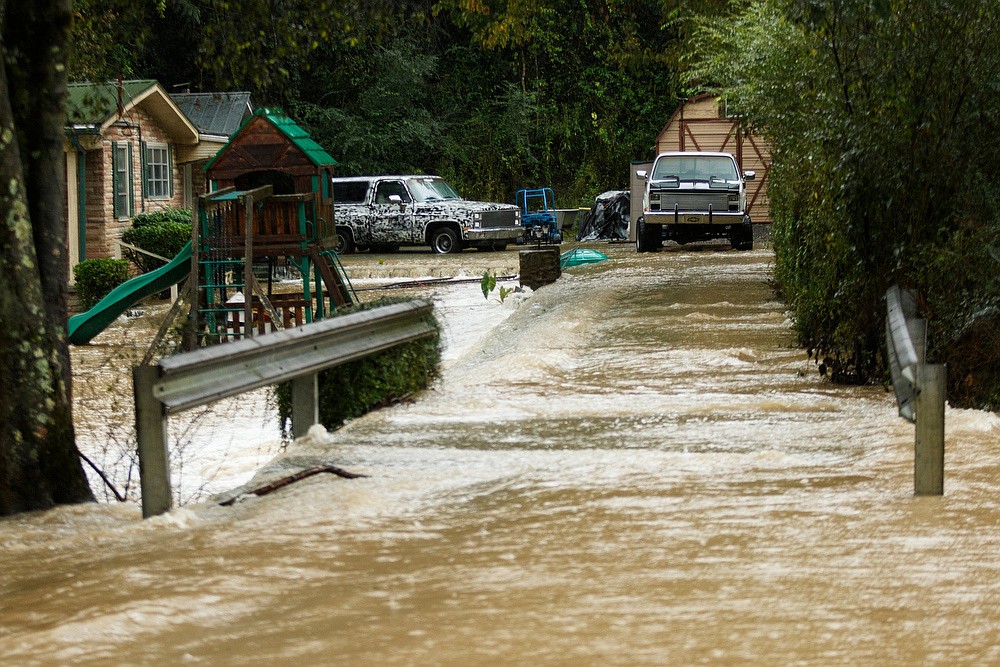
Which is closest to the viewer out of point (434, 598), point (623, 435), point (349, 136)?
point (434, 598)

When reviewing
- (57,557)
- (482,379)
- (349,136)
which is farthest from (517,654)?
(349,136)

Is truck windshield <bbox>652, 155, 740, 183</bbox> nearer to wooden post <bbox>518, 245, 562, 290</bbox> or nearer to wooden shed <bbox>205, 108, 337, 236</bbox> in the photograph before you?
wooden post <bbox>518, 245, 562, 290</bbox>

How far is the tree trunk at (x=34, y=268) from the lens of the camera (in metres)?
6.77

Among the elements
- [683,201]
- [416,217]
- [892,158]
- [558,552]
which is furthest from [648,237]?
[558,552]

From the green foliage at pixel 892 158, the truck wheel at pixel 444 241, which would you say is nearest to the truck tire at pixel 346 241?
the truck wheel at pixel 444 241

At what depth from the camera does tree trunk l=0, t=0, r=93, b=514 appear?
22.2ft

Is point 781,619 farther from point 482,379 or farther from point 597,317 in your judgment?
point 597,317

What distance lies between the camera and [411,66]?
Answer: 149ft

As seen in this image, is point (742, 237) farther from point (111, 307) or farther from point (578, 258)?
point (111, 307)

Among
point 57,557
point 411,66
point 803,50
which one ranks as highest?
point 411,66

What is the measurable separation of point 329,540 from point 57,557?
119 centimetres

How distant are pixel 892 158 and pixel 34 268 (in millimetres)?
5984

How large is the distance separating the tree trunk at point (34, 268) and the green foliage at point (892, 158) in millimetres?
5338

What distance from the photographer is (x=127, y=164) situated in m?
27.1
